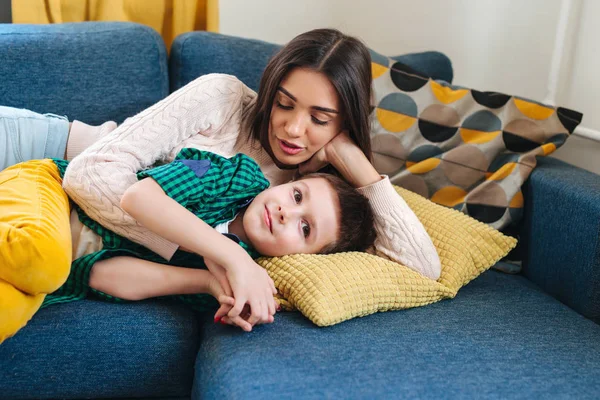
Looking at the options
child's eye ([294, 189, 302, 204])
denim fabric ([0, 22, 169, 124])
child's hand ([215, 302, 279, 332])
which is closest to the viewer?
child's hand ([215, 302, 279, 332])

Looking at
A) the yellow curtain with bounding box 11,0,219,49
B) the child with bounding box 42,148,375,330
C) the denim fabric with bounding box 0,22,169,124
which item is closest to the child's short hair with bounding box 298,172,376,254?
the child with bounding box 42,148,375,330

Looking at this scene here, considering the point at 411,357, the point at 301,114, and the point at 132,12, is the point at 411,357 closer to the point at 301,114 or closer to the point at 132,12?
the point at 301,114

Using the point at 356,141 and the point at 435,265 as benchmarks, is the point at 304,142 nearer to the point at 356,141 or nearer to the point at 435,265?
the point at 356,141

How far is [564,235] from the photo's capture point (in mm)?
1692

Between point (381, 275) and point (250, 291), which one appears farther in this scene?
point (381, 275)

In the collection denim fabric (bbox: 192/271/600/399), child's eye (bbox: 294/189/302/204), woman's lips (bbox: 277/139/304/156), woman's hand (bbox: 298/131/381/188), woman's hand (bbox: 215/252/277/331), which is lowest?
denim fabric (bbox: 192/271/600/399)

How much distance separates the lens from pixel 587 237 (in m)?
1.60

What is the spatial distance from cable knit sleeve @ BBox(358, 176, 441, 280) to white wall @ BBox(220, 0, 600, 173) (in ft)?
3.76

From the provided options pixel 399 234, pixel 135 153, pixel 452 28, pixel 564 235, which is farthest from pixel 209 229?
pixel 452 28

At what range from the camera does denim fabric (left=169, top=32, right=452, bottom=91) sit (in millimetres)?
2006

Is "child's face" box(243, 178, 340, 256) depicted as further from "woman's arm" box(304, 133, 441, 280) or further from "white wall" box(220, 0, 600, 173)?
"white wall" box(220, 0, 600, 173)

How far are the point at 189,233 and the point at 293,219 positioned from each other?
252 mm

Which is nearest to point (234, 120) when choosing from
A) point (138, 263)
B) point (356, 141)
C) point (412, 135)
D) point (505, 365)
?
point (356, 141)

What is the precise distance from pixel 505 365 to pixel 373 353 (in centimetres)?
25
